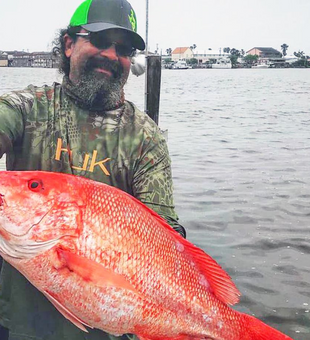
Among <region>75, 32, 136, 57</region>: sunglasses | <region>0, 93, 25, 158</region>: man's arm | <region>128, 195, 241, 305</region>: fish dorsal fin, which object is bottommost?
<region>128, 195, 241, 305</region>: fish dorsal fin

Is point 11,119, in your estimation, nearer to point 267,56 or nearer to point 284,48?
point 267,56

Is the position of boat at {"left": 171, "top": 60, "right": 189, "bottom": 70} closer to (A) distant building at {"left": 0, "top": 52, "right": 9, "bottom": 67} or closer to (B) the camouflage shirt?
(A) distant building at {"left": 0, "top": 52, "right": 9, "bottom": 67}

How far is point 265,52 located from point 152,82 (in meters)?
156

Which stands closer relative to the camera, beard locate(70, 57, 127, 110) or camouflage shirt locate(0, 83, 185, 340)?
camouflage shirt locate(0, 83, 185, 340)

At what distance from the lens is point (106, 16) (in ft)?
9.21

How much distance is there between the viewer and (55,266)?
1.79 m

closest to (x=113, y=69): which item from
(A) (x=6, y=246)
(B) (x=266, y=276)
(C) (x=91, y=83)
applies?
(C) (x=91, y=83)

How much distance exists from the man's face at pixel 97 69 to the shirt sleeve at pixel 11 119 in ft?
1.12

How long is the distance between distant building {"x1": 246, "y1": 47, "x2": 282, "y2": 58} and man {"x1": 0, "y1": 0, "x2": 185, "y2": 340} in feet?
530

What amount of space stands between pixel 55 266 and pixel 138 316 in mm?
408

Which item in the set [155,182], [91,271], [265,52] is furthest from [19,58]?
[91,271]

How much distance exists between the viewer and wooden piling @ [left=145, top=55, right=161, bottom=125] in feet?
31.5

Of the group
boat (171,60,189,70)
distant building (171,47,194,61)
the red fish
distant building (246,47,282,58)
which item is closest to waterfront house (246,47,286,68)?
distant building (246,47,282,58)

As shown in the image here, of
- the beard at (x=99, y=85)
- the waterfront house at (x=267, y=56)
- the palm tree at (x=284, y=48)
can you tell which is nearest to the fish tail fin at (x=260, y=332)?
the beard at (x=99, y=85)
